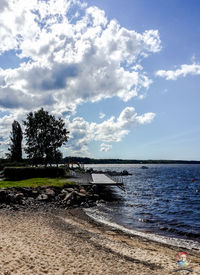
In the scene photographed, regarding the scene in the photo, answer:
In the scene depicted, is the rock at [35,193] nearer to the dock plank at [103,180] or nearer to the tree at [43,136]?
the dock plank at [103,180]

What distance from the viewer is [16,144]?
225 feet

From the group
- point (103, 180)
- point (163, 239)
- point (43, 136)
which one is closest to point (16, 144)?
point (43, 136)

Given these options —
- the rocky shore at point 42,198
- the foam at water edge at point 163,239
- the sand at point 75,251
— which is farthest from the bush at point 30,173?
the foam at water edge at point 163,239

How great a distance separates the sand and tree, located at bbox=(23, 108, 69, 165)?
4036 cm

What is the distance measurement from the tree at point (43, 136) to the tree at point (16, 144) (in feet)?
48.0

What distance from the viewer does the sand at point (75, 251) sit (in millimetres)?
8439

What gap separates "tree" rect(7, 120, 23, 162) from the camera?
68.1m

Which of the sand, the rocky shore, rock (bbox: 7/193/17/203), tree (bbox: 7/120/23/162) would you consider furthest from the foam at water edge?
tree (bbox: 7/120/23/162)

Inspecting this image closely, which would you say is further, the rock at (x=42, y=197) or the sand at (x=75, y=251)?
the rock at (x=42, y=197)

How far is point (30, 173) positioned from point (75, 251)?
110 feet

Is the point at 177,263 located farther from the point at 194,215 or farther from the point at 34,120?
the point at 34,120

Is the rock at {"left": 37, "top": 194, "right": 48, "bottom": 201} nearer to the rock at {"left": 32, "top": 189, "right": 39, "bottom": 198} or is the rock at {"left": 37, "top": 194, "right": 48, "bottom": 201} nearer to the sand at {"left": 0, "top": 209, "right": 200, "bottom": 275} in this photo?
the rock at {"left": 32, "top": 189, "right": 39, "bottom": 198}

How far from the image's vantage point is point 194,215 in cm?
2317

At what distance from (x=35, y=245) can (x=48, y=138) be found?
153 ft
